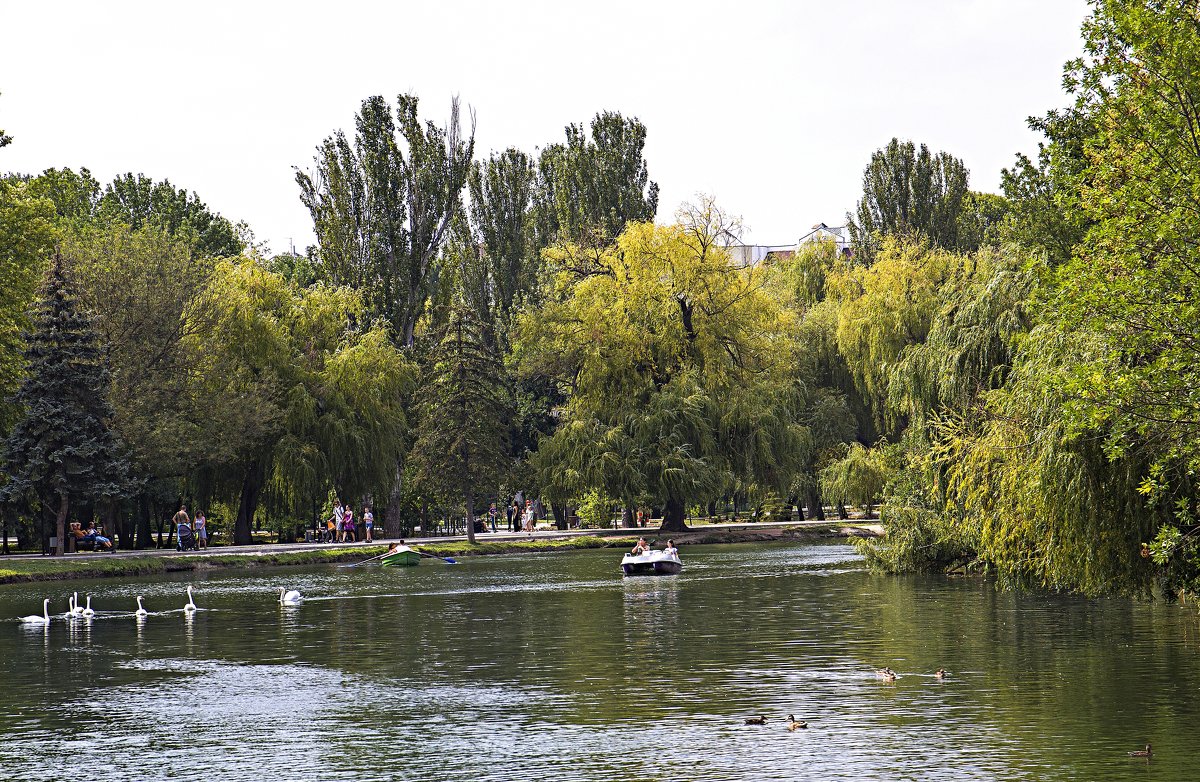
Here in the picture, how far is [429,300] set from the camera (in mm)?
78312

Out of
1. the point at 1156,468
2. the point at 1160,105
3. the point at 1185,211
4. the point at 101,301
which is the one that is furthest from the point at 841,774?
the point at 101,301

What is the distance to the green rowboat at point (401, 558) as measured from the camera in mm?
57906

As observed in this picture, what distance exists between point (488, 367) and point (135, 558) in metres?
20.5

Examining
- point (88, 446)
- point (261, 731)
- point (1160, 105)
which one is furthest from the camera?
point (88, 446)

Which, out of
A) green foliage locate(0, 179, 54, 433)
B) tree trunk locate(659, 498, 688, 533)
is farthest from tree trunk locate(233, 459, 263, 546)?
tree trunk locate(659, 498, 688, 533)

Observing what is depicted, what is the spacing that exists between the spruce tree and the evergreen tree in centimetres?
1579

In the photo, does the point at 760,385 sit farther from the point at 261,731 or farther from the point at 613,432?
the point at 261,731

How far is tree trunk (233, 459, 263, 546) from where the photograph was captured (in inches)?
2547

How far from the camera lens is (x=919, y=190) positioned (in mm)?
92000

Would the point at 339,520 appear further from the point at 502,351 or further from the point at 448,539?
the point at 502,351

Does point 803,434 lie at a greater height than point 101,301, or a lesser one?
lesser

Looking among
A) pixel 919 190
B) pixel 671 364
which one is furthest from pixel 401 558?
pixel 919 190

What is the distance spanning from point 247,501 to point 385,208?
16374mm

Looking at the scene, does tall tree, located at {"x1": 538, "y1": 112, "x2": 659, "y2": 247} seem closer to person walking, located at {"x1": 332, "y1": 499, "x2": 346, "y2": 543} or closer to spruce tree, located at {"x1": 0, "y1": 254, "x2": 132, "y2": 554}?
person walking, located at {"x1": 332, "y1": 499, "x2": 346, "y2": 543}
